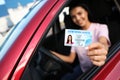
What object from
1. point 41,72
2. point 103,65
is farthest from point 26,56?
point 103,65

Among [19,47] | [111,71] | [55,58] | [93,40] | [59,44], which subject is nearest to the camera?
[19,47]

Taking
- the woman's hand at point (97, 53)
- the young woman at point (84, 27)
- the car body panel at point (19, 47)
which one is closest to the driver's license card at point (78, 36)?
the woman's hand at point (97, 53)

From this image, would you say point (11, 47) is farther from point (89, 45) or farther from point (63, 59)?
point (63, 59)

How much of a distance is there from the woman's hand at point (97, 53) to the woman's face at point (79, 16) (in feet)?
2.21

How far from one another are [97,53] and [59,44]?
943 millimetres

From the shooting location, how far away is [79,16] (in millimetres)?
3402

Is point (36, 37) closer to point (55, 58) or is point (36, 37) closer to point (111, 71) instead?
point (55, 58)

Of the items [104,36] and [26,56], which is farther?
[104,36]

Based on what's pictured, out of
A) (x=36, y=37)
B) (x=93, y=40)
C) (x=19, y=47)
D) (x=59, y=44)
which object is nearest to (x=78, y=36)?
(x=36, y=37)

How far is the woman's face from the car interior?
0.28 feet

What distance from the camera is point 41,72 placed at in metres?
2.96

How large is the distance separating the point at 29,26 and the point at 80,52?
80 centimetres

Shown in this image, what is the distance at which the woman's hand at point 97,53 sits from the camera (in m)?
2.71

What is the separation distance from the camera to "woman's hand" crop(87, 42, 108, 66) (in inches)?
107
